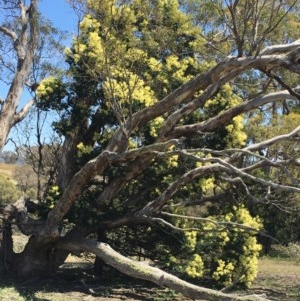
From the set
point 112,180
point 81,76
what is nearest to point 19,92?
point 81,76

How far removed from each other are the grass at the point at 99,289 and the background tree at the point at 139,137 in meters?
0.69

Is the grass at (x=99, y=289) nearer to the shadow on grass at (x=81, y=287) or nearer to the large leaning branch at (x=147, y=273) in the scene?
the shadow on grass at (x=81, y=287)

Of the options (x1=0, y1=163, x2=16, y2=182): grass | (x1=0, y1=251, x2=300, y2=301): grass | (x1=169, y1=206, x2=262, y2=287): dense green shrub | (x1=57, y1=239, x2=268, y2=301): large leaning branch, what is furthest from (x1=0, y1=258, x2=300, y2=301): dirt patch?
(x1=0, y1=163, x2=16, y2=182): grass

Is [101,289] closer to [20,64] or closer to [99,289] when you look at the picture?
[99,289]

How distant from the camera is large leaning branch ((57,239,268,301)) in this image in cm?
920

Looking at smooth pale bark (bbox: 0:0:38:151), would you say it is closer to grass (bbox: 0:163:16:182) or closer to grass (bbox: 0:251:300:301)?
grass (bbox: 0:251:300:301)

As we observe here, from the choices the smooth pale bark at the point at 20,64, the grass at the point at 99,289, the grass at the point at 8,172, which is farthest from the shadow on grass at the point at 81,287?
the grass at the point at 8,172

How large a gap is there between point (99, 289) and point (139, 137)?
354 centimetres

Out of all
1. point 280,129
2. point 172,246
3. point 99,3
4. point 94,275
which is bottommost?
point 94,275

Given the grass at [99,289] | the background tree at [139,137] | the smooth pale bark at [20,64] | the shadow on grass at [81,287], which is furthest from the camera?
the smooth pale bark at [20,64]

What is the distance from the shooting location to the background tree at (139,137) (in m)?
11.1

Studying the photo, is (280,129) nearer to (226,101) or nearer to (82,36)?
(226,101)

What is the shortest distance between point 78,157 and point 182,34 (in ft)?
13.5

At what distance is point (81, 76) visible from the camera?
42.0ft
